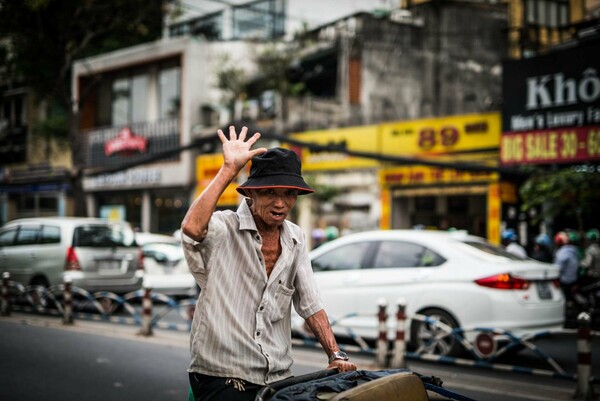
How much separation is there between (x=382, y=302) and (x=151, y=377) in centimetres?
269

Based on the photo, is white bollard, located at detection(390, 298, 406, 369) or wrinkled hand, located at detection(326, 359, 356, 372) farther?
white bollard, located at detection(390, 298, 406, 369)

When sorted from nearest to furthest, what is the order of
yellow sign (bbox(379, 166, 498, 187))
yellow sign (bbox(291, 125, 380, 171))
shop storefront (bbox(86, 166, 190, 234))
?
yellow sign (bbox(379, 166, 498, 187)), yellow sign (bbox(291, 125, 380, 171)), shop storefront (bbox(86, 166, 190, 234))

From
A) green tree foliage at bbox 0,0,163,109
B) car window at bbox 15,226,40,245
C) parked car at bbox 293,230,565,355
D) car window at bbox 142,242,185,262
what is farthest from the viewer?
green tree foliage at bbox 0,0,163,109

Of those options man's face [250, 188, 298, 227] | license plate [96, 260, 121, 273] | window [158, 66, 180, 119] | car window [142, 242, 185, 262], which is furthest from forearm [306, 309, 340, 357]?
window [158, 66, 180, 119]

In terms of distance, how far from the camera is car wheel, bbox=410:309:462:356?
772 cm

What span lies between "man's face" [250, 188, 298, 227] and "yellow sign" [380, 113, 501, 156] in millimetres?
15247

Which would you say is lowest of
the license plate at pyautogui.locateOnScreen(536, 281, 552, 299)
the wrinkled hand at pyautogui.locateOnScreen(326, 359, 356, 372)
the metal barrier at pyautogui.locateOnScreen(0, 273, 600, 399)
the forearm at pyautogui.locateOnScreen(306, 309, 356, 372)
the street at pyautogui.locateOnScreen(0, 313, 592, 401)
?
the street at pyautogui.locateOnScreen(0, 313, 592, 401)

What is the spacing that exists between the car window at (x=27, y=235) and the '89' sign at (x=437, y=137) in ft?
35.6

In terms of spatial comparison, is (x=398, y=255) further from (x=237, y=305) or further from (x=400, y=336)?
(x=237, y=305)

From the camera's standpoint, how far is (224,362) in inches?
103

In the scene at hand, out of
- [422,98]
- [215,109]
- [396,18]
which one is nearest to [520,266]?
[422,98]

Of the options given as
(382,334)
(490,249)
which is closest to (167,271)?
(382,334)

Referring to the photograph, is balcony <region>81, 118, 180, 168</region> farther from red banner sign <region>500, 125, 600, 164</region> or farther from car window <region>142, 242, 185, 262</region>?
red banner sign <region>500, 125, 600, 164</region>

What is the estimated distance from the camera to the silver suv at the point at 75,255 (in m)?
12.1
